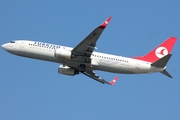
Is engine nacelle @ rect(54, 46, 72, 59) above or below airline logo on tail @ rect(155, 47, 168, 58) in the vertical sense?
below

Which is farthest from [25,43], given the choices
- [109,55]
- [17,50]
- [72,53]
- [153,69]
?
[153,69]

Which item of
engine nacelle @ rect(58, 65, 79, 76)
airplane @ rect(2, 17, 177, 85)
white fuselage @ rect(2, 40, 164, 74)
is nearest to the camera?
airplane @ rect(2, 17, 177, 85)

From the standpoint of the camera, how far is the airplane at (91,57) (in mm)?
68125

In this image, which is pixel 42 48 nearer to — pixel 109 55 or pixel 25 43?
pixel 25 43

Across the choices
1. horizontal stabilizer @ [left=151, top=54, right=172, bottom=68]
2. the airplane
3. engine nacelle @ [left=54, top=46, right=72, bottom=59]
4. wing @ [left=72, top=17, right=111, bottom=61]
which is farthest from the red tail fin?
engine nacelle @ [left=54, top=46, right=72, bottom=59]

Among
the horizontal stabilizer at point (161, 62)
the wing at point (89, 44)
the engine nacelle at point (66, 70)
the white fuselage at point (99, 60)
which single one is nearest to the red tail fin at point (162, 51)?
the white fuselage at point (99, 60)

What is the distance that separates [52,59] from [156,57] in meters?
18.9

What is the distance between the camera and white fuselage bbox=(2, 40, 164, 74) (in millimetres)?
69500

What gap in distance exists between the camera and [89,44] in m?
66.8

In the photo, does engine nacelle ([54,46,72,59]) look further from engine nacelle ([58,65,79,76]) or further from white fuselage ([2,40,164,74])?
engine nacelle ([58,65,79,76])

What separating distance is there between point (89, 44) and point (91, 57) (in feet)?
13.5

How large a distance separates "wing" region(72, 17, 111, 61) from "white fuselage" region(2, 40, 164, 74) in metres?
1.94

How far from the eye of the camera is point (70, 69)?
75.1 meters

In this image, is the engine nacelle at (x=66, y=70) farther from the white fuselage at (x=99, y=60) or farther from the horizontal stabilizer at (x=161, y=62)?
the horizontal stabilizer at (x=161, y=62)
